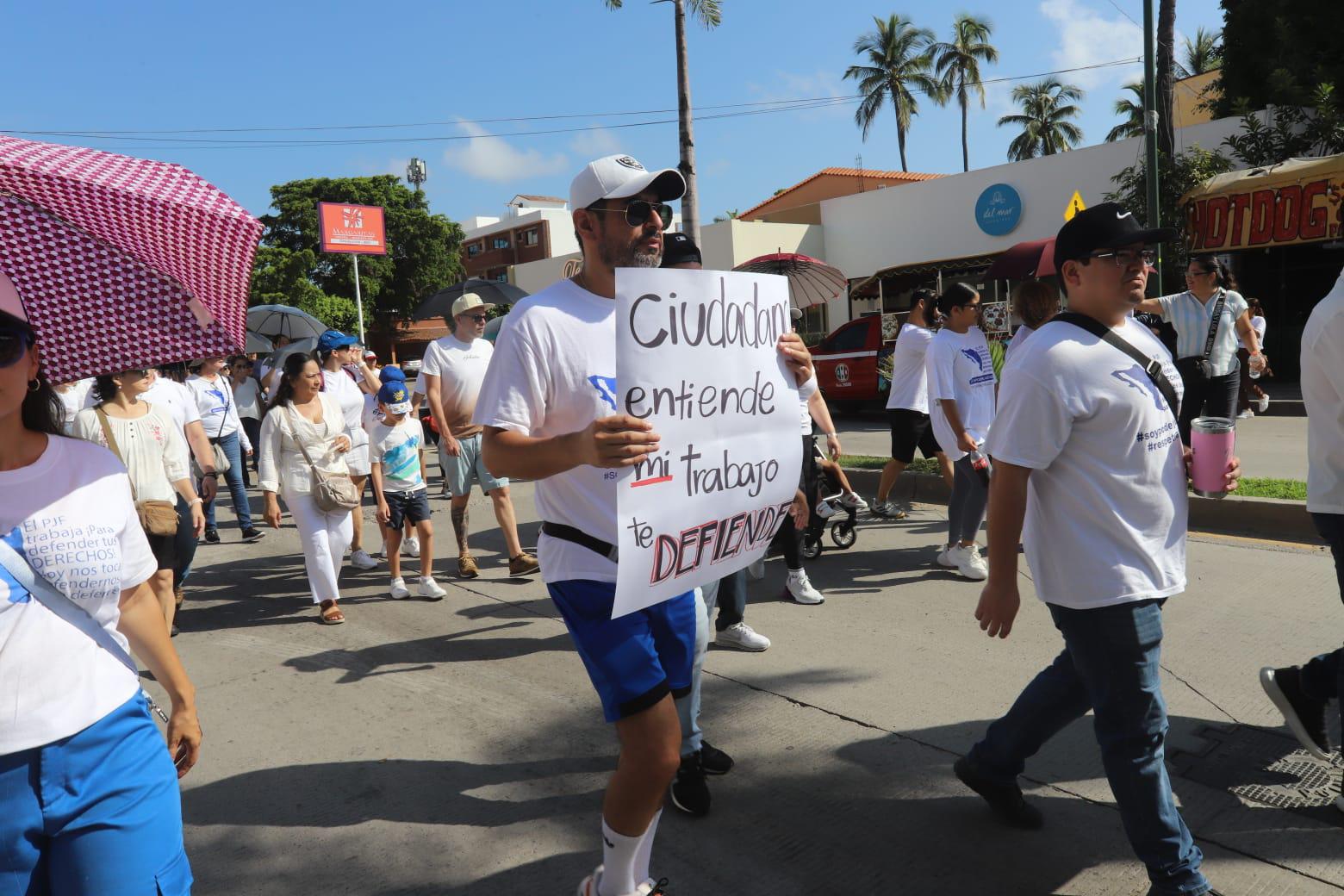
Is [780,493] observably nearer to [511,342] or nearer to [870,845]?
[511,342]

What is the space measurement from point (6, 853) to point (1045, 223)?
23509 millimetres

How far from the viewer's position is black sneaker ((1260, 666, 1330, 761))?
3.39 metres

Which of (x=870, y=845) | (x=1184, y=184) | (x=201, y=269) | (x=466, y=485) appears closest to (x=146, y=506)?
(x=466, y=485)

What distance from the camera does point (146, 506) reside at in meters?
5.10

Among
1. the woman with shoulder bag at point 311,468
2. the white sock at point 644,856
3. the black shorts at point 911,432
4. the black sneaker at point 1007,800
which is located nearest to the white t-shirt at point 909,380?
the black shorts at point 911,432

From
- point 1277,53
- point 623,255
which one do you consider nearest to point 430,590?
point 623,255

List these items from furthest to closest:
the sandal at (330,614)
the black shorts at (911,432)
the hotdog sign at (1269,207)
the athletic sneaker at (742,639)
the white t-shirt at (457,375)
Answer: the hotdog sign at (1269,207), the black shorts at (911,432), the white t-shirt at (457,375), the sandal at (330,614), the athletic sneaker at (742,639)

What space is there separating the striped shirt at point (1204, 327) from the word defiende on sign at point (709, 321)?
6.20m

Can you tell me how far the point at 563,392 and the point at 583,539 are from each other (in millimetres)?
381

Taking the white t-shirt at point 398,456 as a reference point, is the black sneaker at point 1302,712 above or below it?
below

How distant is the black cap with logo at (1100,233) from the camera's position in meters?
2.63

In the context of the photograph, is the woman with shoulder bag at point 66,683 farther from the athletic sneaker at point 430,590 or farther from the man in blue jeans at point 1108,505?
the athletic sneaker at point 430,590

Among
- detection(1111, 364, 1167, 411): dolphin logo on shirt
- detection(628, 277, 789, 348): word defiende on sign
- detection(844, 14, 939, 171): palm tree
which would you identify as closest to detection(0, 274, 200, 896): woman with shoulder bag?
detection(628, 277, 789, 348): word defiende on sign

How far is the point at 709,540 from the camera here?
2.61 meters
